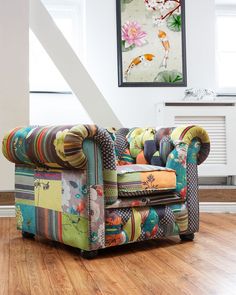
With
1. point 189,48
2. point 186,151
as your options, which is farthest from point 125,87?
point 186,151

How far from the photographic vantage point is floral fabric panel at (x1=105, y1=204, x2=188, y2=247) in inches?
89.7

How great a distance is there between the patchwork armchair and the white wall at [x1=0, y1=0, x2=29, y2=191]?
732 millimetres

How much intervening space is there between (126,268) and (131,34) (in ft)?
8.52

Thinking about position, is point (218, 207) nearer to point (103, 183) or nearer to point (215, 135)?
point (215, 135)

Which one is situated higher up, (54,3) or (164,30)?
(54,3)

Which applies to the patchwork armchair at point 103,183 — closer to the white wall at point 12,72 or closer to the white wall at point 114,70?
the white wall at point 12,72

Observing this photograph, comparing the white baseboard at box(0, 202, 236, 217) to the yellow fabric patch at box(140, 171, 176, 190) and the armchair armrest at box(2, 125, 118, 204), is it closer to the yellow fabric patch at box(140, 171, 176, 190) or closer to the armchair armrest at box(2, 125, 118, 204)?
the yellow fabric patch at box(140, 171, 176, 190)

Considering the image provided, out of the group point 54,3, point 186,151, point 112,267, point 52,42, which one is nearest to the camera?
point 112,267

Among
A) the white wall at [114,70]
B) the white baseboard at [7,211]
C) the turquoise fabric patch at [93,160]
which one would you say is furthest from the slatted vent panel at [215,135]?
the turquoise fabric patch at [93,160]

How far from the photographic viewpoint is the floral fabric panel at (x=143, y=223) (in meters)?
2.28

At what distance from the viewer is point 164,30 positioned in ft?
13.8

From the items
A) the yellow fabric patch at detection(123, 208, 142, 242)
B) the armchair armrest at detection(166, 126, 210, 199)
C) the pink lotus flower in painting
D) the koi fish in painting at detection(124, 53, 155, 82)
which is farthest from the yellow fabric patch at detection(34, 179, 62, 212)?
the pink lotus flower in painting

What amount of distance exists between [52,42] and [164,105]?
3.53 feet

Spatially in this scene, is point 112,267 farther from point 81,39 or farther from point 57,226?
point 81,39
